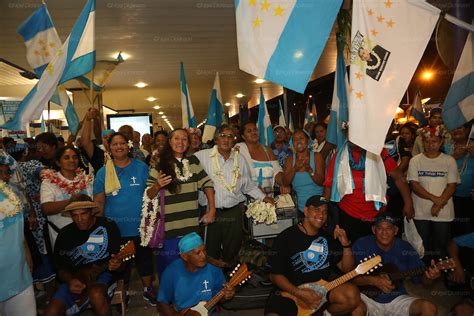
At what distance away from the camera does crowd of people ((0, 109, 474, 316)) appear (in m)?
3.30

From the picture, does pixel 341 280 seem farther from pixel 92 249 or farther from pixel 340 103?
pixel 92 249

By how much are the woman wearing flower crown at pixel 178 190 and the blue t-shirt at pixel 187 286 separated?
571mm

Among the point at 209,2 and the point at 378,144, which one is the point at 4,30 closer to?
the point at 209,2

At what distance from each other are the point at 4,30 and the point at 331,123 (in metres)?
5.36

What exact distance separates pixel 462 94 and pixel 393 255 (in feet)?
5.91

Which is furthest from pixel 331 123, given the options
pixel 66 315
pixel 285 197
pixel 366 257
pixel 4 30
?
pixel 4 30

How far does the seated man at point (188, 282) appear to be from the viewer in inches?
129

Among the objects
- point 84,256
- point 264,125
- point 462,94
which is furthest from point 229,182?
point 264,125

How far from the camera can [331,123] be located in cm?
493

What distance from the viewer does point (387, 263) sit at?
3.52 m

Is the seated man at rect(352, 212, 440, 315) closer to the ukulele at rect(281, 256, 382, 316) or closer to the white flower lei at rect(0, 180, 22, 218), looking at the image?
the ukulele at rect(281, 256, 382, 316)

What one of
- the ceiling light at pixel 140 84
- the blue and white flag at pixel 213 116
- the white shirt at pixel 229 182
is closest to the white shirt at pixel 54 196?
the white shirt at pixel 229 182

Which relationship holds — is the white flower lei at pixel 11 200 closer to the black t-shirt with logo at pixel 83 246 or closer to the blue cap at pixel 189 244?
the black t-shirt with logo at pixel 83 246

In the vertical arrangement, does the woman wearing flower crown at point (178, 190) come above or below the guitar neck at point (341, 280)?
above
